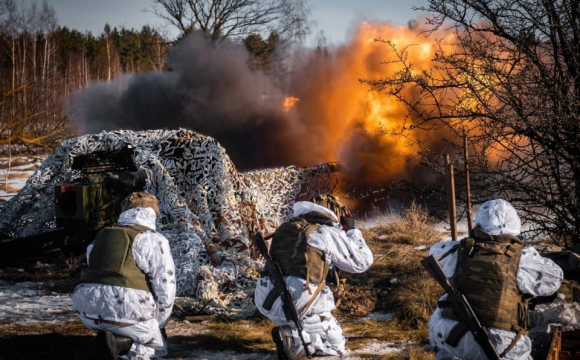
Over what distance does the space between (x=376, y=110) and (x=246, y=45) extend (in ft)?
33.7

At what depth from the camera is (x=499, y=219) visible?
14.5 ft

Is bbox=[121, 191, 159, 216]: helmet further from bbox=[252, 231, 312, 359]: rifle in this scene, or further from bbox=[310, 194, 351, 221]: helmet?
bbox=[310, 194, 351, 221]: helmet

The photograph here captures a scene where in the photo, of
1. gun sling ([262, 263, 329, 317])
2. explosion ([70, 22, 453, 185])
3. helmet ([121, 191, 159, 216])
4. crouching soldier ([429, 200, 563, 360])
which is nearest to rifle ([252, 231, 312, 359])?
gun sling ([262, 263, 329, 317])

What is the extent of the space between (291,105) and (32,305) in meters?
11.2

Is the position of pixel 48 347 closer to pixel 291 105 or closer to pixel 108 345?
pixel 108 345

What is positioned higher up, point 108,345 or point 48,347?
point 108,345

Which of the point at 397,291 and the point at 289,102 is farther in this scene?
the point at 289,102

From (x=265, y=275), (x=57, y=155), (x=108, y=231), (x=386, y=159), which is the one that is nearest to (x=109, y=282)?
(x=108, y=231)

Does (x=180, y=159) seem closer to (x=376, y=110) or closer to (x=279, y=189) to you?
(x=279, y=189)

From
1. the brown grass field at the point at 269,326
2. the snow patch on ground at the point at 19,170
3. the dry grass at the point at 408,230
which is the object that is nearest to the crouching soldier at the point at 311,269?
the brown grass field at the point at 269,326

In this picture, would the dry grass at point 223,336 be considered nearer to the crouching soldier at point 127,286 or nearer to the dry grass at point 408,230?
the crouching soldier at point 127,286

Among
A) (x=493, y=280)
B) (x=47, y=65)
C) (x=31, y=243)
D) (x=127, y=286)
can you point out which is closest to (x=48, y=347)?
(x=127, y=286)

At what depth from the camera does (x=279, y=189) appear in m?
11.2

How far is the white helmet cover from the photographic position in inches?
173
